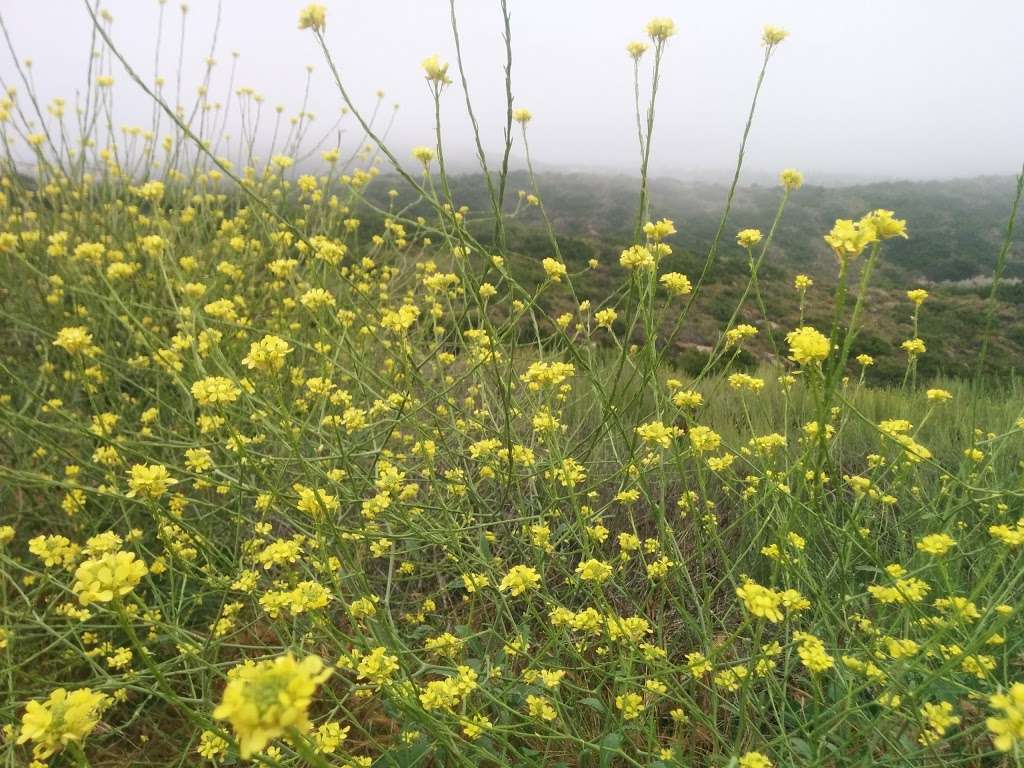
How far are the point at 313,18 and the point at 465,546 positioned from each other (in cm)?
189

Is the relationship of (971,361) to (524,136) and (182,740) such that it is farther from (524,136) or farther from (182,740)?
(182,740)

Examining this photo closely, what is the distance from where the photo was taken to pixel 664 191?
55.2 meters

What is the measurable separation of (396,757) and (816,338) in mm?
1588

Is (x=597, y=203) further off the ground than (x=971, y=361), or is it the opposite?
(x=597, y=203)

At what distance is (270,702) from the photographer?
0.62 m

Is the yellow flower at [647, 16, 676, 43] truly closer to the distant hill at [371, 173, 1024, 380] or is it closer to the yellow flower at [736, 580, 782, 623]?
the distant hill at [371, 173, 1024, 380]

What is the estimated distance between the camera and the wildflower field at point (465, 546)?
1.31 meters

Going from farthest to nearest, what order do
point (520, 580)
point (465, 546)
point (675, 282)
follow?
1. point (465, 546)
2. point (675, 282)
3. point (520, 580)

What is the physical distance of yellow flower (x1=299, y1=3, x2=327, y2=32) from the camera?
165 cm

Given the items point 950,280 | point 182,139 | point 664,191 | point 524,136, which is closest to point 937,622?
point 524,136

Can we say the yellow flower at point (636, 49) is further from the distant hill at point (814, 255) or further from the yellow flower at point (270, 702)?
the yellow flower at point (270, 702)

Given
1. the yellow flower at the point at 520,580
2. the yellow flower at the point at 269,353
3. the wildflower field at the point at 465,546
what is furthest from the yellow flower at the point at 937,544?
the yellow flower at the point at 269,353

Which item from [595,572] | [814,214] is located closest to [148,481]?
[595,572]

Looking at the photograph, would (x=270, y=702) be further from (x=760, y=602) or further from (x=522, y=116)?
(x=522, y=116)
